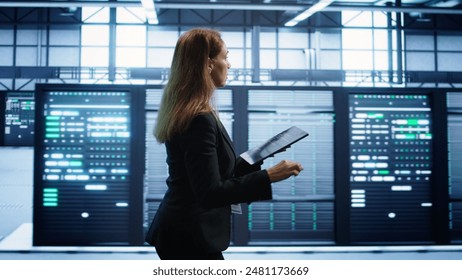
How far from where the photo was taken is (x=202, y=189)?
1.11m

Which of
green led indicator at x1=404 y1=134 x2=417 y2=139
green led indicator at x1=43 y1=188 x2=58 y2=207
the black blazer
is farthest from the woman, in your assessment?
green led indicator at x1=404 y1=134 x2=417 y2=139

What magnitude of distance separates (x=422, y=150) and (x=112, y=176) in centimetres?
256

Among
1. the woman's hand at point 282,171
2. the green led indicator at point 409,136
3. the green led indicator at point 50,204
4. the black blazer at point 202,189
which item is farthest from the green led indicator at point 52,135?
the woman's hand at point 282,171

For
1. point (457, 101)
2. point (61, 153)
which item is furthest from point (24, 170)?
point (457, 101)

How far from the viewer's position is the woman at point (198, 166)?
44.0 inches

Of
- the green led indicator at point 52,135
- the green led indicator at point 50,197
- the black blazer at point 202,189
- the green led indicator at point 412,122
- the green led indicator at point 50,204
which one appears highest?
the green led indicator at point 412,122

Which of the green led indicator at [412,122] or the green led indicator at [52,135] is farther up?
the green led indicator at [412,122]

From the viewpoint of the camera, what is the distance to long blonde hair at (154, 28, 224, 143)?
1171mm

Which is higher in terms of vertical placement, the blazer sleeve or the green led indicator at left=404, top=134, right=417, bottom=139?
the green led indicator at left=404, top=134, right=417, bottom=139

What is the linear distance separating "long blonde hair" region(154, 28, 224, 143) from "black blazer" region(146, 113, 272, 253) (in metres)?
0.04

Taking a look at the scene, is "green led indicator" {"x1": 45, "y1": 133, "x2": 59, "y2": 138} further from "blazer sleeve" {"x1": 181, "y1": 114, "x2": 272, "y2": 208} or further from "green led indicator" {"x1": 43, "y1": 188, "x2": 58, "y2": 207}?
"blazer sleeve" {"x1": 181, "y1": 114, "x2": 272, "y2": 208}

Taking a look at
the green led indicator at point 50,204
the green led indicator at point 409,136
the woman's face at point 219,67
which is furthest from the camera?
Result: the green led indicator at point 409,136

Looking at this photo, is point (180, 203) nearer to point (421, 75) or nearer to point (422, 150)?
point (422, 150)

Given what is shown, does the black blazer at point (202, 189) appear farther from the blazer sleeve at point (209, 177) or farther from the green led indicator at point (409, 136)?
the green led indicator at point (409, 136)
